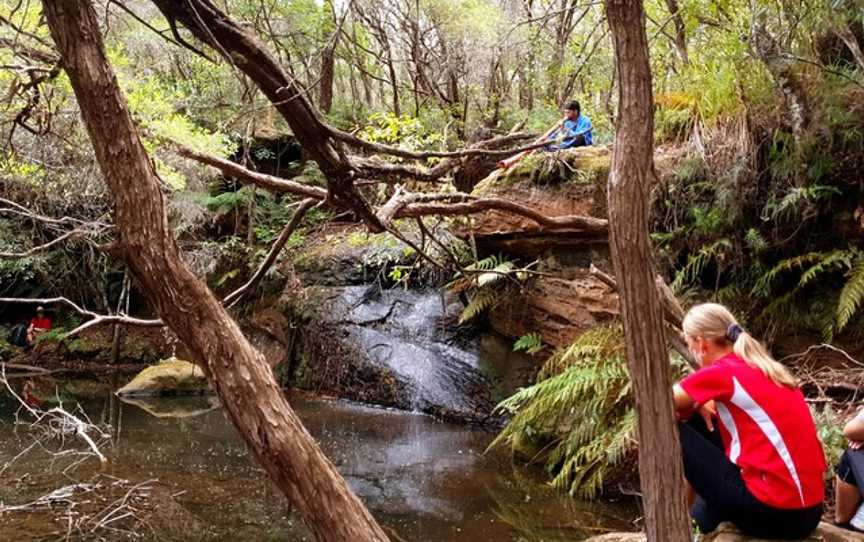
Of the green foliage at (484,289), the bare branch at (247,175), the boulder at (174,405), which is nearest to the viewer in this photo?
the bare branch at (247,175)

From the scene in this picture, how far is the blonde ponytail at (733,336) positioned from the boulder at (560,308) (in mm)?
5419

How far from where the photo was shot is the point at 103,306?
53.1 ft

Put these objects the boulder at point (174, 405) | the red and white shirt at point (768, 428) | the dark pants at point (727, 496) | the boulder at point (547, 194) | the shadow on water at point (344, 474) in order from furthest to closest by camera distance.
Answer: the boulder at point (174, 405)
the boulder at point (547, 194)
the shadow on water at point (344, 474)
the dark pants at point (727, 496)
the red and white shirt at point (768, 428)

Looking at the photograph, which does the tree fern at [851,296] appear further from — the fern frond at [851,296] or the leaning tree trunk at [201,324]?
the leaning tree trunk at [201,324]

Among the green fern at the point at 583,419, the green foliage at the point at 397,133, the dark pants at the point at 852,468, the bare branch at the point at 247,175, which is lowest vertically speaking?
the green fern at the point at 583,419

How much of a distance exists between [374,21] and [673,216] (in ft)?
35.7

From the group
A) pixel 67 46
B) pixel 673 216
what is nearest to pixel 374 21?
pixel 673 216

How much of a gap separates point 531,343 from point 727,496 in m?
6.35

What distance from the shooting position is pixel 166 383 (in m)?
12.4

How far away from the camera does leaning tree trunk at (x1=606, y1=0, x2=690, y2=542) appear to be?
214 centimetres

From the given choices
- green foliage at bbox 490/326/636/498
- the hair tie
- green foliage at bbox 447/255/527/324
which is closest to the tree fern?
green foliage at bbox 490/326/636/498

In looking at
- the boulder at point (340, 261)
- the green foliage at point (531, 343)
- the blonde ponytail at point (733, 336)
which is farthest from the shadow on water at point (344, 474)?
the boulder at point (340, 261)

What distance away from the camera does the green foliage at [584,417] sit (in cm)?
625

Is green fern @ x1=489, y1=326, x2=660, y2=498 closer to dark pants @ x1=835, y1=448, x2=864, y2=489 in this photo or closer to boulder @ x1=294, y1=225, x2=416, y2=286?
→ dark pants @ x1=835, y1=448, x2=864, y2=489
